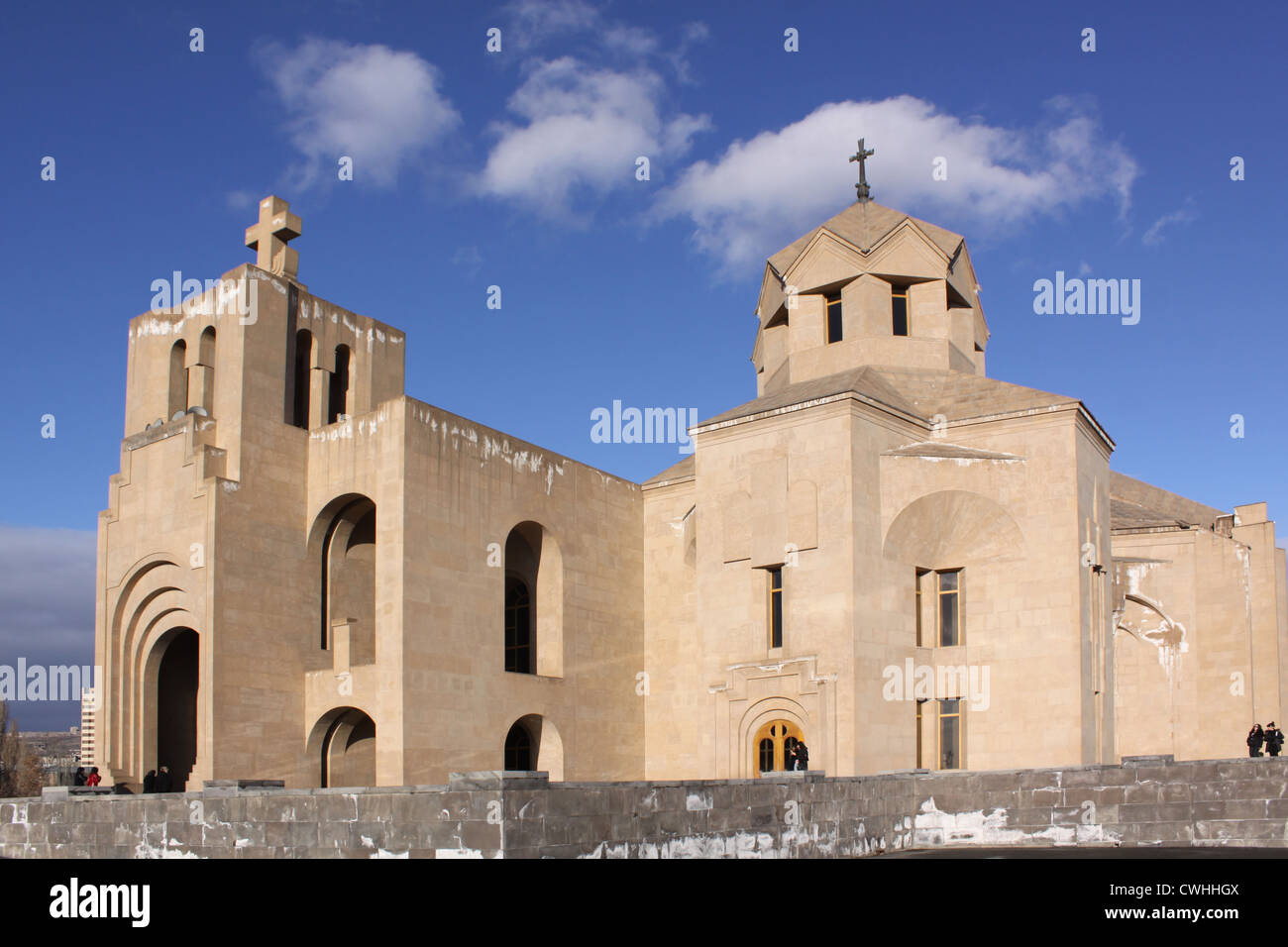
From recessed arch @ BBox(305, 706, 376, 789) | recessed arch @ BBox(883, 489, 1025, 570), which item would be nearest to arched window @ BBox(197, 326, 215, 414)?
recessed arch @ BBox(305, 706, 376, 789)

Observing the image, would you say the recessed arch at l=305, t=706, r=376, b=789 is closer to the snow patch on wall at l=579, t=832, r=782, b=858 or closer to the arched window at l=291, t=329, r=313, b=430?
the arched window at l=291, t=329, r=313, b=430

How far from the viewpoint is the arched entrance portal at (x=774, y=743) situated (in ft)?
84.3

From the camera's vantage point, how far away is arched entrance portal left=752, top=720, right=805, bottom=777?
84.3 ft

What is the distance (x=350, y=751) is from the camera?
2673 centimetres

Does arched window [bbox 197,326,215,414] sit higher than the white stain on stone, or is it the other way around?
arched window [bbox 197,326,215,414]

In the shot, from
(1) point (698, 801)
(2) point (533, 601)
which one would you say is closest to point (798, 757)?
(1) point (698, 801)

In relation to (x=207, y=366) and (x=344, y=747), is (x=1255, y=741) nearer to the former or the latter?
(x=344, y=747)

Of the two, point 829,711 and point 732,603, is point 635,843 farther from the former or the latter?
point 732,603

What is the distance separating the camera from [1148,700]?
33.8m

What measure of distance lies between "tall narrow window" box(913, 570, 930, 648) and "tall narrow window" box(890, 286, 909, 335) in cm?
776

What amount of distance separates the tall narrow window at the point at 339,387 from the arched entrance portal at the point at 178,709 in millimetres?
6236

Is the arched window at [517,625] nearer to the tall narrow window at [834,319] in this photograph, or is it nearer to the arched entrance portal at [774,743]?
the arched entrance portal at [774,743]
